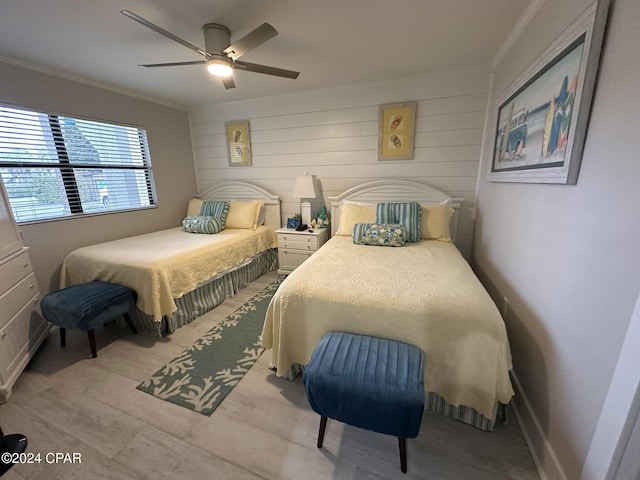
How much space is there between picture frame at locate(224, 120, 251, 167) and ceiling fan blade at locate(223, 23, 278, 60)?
1870 millimetres

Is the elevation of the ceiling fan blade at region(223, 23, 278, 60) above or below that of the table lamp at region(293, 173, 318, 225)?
above

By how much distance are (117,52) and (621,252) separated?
344cm

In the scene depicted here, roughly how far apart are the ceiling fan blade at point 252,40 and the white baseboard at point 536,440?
2.59 metres

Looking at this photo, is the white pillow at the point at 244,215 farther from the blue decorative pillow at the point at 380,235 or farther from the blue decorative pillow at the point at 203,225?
the blue decorative pillow at the point at 380,235

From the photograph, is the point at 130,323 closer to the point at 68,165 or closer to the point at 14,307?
the point at 14,307

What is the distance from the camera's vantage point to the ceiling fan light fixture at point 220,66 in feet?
5.88

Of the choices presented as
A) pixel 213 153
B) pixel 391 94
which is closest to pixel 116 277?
pixel 213 153

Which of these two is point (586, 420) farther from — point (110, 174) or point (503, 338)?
point (110, 174)

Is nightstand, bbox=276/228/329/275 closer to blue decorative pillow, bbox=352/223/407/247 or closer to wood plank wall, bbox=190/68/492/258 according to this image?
wood plank wall, bbox=190/68/492/258

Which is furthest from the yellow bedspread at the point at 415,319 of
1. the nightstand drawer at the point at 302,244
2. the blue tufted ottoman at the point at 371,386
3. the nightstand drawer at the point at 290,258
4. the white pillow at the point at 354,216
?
the nightstand drawer at the point at 290,258

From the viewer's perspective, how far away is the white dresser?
5.40 ft

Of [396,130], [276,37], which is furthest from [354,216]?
[276,37]

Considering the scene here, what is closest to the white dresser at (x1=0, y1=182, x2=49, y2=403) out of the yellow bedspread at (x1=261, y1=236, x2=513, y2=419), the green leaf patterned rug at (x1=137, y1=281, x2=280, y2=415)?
the green leaf patterned rug at (x1=137, y1=281, x2=280, y2=415)

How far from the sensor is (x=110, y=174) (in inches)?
119
